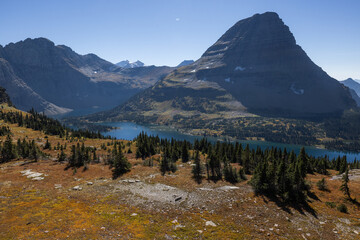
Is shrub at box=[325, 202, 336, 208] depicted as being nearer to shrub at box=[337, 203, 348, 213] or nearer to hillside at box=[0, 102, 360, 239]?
hillside at box=[0, 102, 360, 239]

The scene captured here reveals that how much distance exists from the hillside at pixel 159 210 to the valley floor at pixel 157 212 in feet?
0.33

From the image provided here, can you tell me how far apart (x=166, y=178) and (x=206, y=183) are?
10.2m

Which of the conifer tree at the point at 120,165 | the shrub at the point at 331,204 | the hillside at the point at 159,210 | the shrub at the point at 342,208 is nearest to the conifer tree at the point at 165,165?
the hillside at the point at 159,210

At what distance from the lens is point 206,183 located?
44.0m

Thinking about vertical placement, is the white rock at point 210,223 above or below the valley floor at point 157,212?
above

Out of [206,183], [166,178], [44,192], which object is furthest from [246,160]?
[44,192]

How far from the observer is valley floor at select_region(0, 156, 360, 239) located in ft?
83.5

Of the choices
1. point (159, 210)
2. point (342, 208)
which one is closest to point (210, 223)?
point (159, 210)

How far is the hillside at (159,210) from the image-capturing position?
25562 millimetres

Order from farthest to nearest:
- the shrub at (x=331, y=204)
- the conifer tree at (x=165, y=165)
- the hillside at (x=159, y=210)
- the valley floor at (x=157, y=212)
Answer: the conifer tree at (x=165, y=165) → the shrub at (x=331, y=204) → the hillside at (x=159, y=210) → the valley floor at (x=157, y=212)

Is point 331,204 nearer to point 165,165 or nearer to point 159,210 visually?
point 159,210

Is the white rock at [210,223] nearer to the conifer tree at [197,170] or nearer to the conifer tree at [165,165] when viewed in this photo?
the conifer tree at [197,170]

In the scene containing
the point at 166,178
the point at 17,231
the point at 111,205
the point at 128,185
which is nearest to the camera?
the point at 17,231

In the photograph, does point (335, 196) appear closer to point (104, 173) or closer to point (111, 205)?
point (111, 205)
